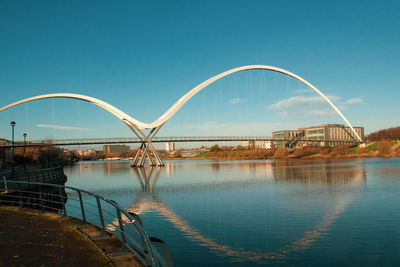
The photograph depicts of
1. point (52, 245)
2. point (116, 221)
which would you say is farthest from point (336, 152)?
point (52, 245)

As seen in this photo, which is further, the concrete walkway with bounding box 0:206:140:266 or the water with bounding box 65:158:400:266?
the water with bounding box 65:158:400:266

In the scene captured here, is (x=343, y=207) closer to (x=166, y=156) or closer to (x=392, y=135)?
(x=392, y=135)

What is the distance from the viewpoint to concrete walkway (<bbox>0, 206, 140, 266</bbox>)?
16.5ft

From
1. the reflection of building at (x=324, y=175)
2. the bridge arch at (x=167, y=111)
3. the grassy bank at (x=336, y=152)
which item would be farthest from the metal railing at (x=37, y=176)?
the grassy bank at (x=336, y=152)

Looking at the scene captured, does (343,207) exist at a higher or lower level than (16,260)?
lower

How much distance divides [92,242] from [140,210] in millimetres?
9564

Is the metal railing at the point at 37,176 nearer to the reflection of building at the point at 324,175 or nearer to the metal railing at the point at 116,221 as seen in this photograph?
the metal railing at the point at 116,221

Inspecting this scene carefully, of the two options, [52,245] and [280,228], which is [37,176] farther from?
[52,245]

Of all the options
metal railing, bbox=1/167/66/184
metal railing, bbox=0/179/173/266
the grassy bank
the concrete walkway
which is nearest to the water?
metal railing, bbox=0/179/173/266

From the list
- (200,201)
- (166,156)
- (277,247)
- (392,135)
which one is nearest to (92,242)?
(277,247)

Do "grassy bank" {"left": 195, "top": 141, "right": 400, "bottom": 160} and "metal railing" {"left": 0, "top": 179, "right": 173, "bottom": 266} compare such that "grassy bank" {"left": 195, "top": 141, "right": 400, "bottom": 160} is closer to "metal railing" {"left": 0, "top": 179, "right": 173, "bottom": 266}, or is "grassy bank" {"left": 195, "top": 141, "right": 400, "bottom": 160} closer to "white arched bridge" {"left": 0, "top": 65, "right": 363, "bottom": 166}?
"white arched bridge" {"left": 0, "top": 65, "right": 363, "bottom": 166}

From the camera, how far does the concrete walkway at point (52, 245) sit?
5039 millimetres

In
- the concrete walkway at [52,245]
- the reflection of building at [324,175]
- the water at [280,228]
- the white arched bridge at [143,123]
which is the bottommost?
the reflection of building at [324,175]

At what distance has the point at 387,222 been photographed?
1152cm
